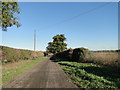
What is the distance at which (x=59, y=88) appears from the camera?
592 centimetres

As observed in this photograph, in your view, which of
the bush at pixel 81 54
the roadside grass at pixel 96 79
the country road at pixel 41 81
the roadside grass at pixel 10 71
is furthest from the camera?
the bush at pixel 81 54

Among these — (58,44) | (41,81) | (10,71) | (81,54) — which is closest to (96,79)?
(41,81)

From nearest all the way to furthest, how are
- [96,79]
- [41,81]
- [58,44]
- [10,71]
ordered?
[96,79]
[41,81]
[10,71]
[58,44]

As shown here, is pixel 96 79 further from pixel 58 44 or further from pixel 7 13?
pixel 58 44

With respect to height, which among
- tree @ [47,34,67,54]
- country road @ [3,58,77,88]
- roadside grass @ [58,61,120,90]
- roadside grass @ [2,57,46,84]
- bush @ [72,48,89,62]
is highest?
tree @ [47,34,67,54]

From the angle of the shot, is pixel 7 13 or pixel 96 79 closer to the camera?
pixel 96 79

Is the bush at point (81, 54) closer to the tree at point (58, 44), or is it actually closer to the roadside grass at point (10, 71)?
the roadside grass at point (10, 71)

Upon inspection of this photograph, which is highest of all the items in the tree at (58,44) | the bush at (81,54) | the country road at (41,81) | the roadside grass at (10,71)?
the tree at (58,44)

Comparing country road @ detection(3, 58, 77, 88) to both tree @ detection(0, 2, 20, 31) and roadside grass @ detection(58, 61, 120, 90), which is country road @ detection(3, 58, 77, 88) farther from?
tree @ detection(0, 2, 20, 31)

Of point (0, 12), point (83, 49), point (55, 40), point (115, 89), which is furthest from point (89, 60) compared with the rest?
point (55, 40)

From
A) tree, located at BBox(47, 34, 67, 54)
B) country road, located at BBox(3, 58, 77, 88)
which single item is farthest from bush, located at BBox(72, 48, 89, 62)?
tree, located at BBox(47, 34, 67, 54)

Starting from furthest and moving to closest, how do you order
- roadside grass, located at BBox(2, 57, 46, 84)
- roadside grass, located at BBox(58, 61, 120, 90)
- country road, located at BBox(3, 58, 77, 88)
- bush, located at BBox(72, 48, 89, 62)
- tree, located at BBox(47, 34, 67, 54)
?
tree, located at BBox(47, 34, 67, 54)
bush, located at BBox(72, 48, 89, 62)
roadside grass, located at BBox(2, 57, 46, 84)
country road, located at BBox(3, 58, 77, 88)
roadside grass, located at BBox(58, 61, 120, 90)

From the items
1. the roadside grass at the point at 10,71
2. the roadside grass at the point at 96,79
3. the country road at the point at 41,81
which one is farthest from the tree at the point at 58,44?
the country road at the point at 41,81

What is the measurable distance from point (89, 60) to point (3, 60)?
13086mm
